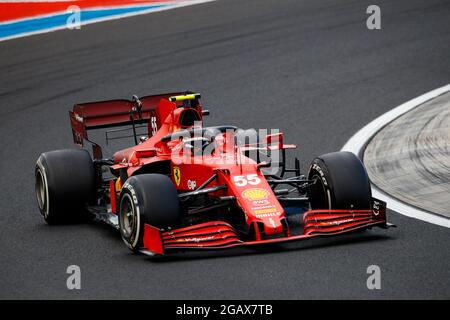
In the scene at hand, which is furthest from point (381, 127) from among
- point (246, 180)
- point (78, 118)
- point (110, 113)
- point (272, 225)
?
point (272, 225)

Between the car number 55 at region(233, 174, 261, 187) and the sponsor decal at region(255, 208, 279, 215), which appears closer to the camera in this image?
the sponsor decal at region(255, 208, 279, 215)

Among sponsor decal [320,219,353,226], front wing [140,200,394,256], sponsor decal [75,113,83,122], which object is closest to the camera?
front wing [140,200,394,256]

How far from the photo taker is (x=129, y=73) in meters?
17.9

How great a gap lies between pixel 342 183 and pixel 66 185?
114 inches

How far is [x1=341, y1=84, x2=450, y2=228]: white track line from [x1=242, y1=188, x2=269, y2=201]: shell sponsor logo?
169 cm

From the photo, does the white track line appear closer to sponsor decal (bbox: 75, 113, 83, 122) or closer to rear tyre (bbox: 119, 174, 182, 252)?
rear tyre (bbox: 119, 174, 182, 252)

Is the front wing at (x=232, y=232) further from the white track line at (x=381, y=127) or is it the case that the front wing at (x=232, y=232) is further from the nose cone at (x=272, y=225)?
the white track line at (x=381, y=127)

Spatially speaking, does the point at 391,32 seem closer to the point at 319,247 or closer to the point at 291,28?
the point at 291,28

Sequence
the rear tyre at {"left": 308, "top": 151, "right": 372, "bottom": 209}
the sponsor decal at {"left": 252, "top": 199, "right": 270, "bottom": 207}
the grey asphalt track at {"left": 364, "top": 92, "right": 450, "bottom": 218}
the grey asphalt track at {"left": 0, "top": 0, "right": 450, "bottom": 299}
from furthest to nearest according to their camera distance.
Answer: the grey asphalt track at {"left": 364, "top": 92, "right": 450, "bottom": 218} → the rear tyre at {"left": 308, "top": 151, "right": 372, "bottom": 209} → the sponsor decal at {"left": 252, "top": 199, "right": 270, "bottom": 207} → the grey asphalt track at {"left": 0, "top": 0, "right": 450, "bottom": 299}

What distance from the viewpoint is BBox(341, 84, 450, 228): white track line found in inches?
388

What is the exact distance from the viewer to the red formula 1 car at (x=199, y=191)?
349 inches

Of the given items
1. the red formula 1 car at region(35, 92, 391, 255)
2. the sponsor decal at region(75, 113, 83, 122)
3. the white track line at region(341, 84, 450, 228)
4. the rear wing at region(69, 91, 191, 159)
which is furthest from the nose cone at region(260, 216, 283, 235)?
the sponsor decal at region(75, 113, 83, 122)

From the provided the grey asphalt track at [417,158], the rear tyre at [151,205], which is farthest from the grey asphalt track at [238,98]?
the grey asphalt track at [417,158]

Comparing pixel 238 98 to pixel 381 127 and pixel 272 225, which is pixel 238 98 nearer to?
pixel 381 127
